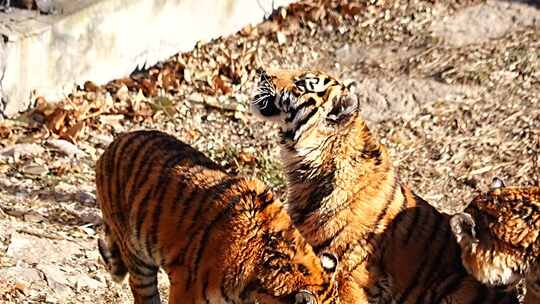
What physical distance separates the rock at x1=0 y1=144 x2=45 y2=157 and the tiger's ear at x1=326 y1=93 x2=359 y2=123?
2.36m

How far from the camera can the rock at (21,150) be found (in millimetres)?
6758

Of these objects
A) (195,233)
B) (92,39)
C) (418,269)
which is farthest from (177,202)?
(92,39)

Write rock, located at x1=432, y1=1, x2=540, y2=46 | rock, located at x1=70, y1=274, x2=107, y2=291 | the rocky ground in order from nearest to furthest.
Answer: rock, located at x1=70, y1=274, x2=107, y2=291
the rocky ground
rock, located at x1=432, y1=1, x2=540, y2=46

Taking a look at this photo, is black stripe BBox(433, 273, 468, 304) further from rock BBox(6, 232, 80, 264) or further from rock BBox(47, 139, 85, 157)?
rock BBox(47, 139, 85, 157)

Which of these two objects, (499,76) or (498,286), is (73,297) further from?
(499,76)

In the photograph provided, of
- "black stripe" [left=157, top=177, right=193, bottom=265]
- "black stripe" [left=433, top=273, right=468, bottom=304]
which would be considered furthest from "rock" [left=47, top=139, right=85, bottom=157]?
"black stripe" [left=433, top=273, right=468, bottom=304]

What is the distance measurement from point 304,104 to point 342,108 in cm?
17

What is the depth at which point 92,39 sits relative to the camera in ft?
24.6

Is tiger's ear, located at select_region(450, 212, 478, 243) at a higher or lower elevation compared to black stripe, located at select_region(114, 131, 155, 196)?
higher

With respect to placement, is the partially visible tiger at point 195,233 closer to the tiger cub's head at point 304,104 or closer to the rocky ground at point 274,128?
the tiger cub's head at point 304,104

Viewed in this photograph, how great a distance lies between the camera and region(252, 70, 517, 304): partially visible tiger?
4996 mm

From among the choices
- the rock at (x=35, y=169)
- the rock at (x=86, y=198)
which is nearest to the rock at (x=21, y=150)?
the rock at (x=35, y=169)

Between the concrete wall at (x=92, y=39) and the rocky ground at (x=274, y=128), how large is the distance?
0.32ft

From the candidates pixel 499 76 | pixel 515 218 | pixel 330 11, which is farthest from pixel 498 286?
pixel 330 11
